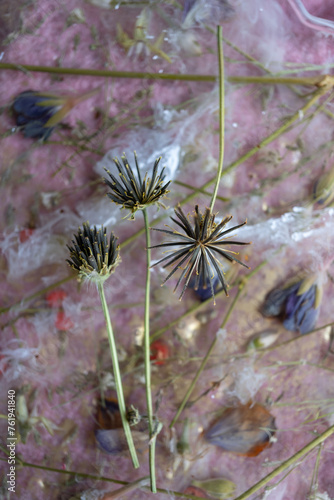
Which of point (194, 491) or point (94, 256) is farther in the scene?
point (194, 491)

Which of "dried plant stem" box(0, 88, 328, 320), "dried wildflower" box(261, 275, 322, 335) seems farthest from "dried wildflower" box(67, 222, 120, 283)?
"dried wildflower" box(261, 275, 322, 335)

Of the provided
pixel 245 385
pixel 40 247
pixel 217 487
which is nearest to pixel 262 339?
pixel 245 385

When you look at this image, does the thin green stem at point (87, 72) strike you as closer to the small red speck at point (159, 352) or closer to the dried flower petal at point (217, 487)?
the small red speck at point (159, 352)

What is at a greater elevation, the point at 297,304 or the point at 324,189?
the point at 324,189

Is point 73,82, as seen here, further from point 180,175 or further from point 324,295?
point 324,295

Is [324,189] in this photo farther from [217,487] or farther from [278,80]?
[217,487]

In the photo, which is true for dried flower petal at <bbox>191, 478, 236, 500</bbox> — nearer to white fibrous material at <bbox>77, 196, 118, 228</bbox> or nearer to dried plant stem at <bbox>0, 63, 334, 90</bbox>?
→ white fibrous material at <bbox>77, 196, 118, 228</bbox>
